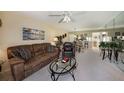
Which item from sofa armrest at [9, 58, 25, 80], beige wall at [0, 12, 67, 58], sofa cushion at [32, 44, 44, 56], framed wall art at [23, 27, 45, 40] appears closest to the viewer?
sofa armrest at [9, 58, 25, 80]

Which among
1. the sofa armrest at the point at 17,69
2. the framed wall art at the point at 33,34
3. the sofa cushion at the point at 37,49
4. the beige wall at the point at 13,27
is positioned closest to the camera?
the sofa armrest at the point at 17,69

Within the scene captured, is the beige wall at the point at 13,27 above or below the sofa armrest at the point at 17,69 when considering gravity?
above

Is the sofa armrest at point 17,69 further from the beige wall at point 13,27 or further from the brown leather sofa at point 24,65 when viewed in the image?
the beige wall at point 13,27

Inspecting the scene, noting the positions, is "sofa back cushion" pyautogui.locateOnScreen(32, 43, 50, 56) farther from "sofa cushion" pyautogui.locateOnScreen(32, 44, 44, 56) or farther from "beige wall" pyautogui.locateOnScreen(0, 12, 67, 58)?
"beige wall" pyautogui.locateOnScreen(0, 12, 67, 58)

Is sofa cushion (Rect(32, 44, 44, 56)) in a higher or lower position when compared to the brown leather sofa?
higher

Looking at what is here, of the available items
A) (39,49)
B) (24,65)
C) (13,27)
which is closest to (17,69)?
(24,65)

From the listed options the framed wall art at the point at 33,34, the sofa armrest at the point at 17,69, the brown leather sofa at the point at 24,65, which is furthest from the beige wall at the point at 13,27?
the sofa armrest at the point at 17,69

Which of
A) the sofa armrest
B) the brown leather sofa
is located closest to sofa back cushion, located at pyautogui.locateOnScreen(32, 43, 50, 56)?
the brown leather sofa

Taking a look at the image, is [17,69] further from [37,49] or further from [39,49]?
[39,49]

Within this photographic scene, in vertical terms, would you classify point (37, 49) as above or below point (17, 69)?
above
